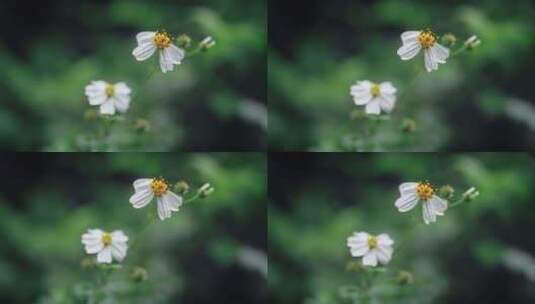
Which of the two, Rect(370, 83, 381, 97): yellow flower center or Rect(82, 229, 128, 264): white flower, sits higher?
Rect(370, 83, 381, 97): yellow flower center

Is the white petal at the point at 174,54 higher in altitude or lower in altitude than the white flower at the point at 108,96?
higher

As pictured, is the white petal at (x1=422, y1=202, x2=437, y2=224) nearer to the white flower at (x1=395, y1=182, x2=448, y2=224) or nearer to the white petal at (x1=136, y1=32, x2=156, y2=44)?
the white flower at (x1=395, y1=182, x2=448, y2=224)

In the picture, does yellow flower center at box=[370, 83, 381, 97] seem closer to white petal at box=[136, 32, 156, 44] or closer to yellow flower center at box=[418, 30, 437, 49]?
yellow flower center at box=[418, 30, 437, 49]

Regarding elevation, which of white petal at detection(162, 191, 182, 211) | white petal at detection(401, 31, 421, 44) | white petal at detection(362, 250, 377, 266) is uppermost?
white petal at detection(401, 31, 421, 44)

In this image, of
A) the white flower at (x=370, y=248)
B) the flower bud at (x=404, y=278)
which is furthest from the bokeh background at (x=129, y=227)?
the flower bud at (x=404, y=278)

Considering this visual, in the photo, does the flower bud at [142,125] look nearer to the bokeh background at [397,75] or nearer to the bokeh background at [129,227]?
the bokeh background at [129,227]

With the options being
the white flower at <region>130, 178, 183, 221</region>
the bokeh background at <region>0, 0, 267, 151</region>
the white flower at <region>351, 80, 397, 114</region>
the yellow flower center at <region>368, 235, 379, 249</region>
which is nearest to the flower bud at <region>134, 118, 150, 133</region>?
the bokeh background at <region>0, 0, 267, 151</region>
